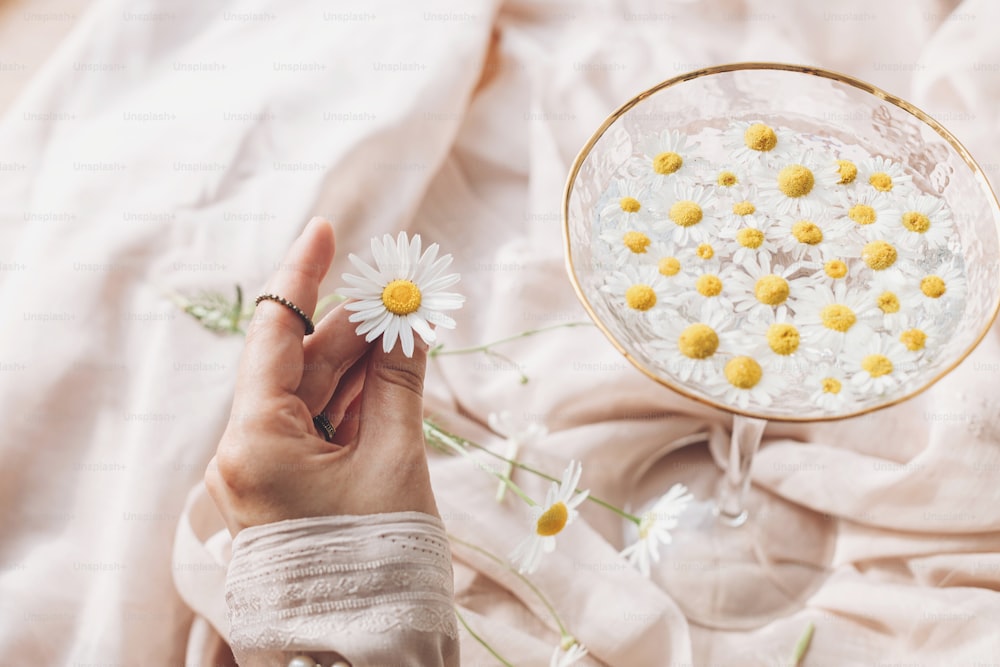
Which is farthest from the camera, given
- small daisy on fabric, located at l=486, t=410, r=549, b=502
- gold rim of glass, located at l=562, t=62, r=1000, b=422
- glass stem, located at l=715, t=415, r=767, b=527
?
small daisy on fabric, located at l=486, t=410, r=549, b=502

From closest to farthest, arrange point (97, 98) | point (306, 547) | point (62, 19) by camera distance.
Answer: point (306, 547)
point (97, 98)
point (62, 19)

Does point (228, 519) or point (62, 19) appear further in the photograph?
point (62, 19)

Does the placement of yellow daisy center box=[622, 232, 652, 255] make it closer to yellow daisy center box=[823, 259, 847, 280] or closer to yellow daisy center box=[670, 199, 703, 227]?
yellow daisy center box=[670, 199, 703, 227]

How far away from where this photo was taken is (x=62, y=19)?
4.38 feet

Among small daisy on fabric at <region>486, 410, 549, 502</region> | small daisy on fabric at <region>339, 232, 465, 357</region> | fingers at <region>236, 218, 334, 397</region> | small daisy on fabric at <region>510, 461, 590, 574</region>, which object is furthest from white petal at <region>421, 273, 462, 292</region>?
small daisy on fabric at <region>486, 410, 549, 502</region>

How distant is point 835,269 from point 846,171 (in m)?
0.11

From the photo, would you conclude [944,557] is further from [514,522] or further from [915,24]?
[915,24]

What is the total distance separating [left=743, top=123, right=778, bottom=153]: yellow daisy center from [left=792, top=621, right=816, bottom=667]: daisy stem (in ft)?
1.64

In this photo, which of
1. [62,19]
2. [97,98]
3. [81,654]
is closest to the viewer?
[81,654]

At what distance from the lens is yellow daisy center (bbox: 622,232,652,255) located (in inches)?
26.6

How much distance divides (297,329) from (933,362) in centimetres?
47

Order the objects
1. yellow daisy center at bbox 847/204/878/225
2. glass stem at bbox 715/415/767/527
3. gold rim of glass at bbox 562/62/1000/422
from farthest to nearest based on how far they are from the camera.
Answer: glass stem at bbox 715/415/767/527
yellow daisy center at bbox 847/204/878/225
gold rim of glass at bbox 562/62/1000/422

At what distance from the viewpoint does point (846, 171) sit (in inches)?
28.5

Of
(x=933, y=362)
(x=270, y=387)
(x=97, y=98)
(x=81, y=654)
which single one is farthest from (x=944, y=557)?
(x=97, y=98)
